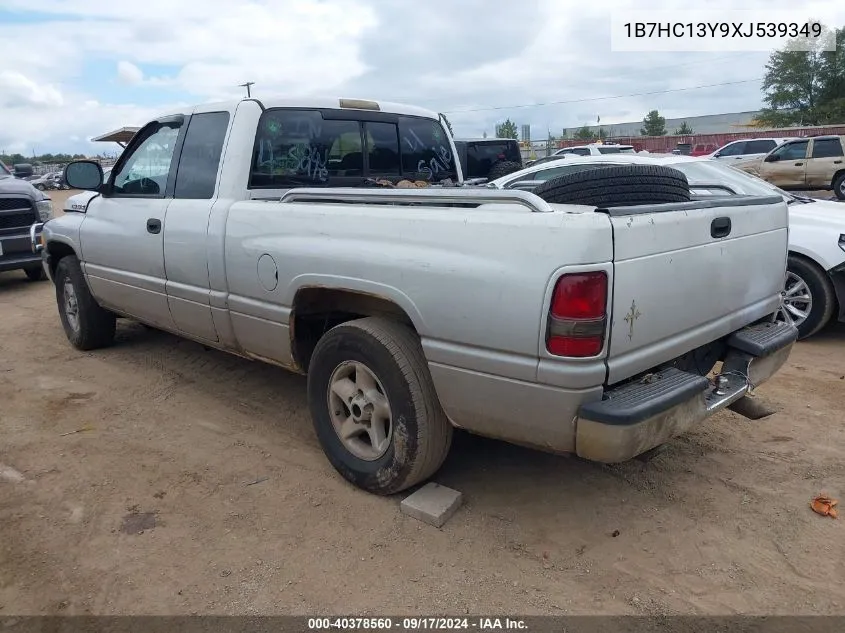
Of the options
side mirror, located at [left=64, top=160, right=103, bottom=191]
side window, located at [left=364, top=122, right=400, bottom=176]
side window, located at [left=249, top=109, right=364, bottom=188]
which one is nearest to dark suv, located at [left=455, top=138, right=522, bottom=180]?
side window, located at [left=364, top=122, right=400, bottom=176]

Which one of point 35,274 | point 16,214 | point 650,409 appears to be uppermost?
point 16,214

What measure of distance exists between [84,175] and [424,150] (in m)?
2.56

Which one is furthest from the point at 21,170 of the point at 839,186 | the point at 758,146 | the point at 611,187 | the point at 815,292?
the point at 758,146

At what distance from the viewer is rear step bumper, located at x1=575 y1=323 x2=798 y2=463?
7.67 feet

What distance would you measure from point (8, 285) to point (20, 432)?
6.46 m

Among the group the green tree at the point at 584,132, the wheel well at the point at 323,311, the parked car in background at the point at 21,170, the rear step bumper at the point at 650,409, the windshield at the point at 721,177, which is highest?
the green tree at the point at 584,132

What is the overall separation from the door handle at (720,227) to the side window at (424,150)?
7.55 ft

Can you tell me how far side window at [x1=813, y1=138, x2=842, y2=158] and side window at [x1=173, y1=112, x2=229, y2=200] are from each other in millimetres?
17944

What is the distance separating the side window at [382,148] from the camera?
4.29 meters

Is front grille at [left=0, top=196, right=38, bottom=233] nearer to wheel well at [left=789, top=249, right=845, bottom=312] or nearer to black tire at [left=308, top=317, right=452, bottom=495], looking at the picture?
black tire at [left=308, top=317, right=452, bottom=495]

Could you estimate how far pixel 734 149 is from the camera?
21.7 meters

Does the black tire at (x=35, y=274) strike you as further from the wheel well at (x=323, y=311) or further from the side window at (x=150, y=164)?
the wheel well at (x=323, y=311)

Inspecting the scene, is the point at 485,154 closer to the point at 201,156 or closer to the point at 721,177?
the point at 721,177

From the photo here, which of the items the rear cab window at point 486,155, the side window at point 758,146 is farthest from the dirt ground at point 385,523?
the side window at point 758,146
